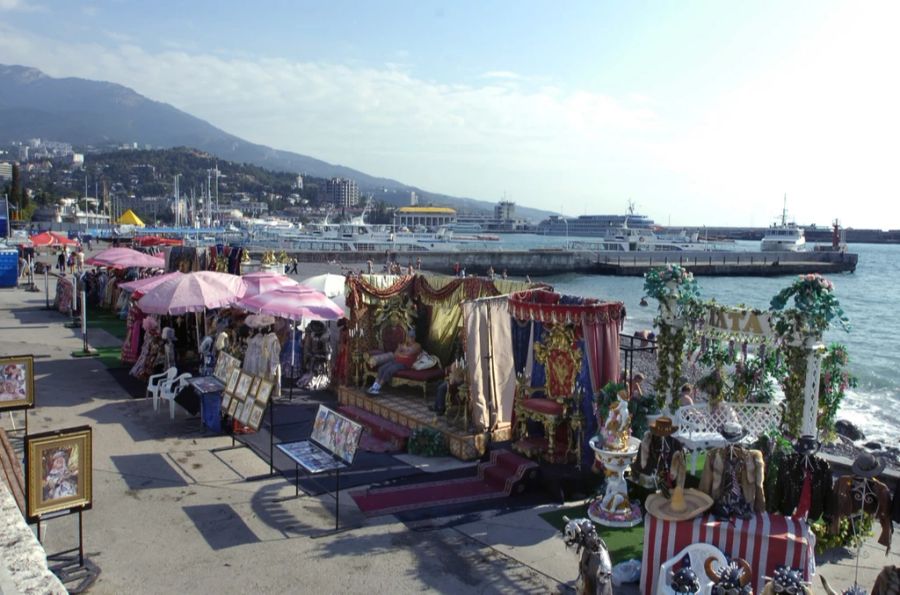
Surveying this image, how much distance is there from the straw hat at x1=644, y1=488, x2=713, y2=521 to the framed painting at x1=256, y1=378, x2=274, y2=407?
19.3 feet

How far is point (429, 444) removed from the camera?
10.4m

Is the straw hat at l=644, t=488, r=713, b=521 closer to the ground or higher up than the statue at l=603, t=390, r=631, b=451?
closer to the ground

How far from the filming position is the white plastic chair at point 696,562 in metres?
6.01

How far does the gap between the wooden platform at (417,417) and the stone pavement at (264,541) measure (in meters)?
1.93

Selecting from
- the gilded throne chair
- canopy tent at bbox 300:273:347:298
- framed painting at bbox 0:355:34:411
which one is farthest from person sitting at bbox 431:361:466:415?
framed painting at bbox 0:355:34:411

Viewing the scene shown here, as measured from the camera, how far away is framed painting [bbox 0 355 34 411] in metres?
9.46

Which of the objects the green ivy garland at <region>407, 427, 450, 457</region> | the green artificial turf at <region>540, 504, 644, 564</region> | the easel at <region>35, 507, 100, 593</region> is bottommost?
the green artificial turf at <region>540, 504, 644, 564</region>

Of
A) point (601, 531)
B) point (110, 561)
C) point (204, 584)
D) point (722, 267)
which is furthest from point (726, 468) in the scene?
point (722, 267)

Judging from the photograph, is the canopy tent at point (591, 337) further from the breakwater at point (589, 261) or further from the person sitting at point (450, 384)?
the breakwater at point (589, 261)

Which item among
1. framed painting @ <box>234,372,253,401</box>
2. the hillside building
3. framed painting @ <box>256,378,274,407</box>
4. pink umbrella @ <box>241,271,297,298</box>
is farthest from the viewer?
the hillside building

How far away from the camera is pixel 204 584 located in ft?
21.3

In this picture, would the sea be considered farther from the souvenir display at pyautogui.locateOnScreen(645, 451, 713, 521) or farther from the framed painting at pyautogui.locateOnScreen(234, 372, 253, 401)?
the framed painting at pyautogui.locateOnScreen(234, 372, 253, 401)

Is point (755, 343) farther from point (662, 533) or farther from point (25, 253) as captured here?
point (25, 253)

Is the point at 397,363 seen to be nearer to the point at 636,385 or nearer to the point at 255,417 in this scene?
the point at 255,417
